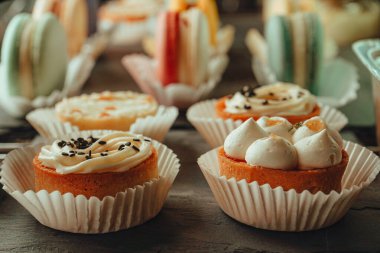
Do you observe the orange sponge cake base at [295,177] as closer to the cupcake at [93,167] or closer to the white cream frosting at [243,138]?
the white cream frosting at [243,138]

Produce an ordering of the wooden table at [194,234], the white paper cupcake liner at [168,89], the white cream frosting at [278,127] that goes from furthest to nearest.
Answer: the white paper cupcake liner at [168,89] → the white cream frosting at [278,127] → the wooden table at [194,234]

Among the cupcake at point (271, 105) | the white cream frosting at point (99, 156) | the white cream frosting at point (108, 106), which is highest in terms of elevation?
the white cream frosting at point (99, 156)

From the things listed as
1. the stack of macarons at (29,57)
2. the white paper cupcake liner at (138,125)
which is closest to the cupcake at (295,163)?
the white paper cupcake liner at (138,125)

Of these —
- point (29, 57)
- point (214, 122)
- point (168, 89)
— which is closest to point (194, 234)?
point (214, 122)

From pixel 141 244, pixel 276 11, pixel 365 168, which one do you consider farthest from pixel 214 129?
pixel 276 11

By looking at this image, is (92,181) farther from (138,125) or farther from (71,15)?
(71,15)

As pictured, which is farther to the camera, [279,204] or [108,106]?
[108,106]
